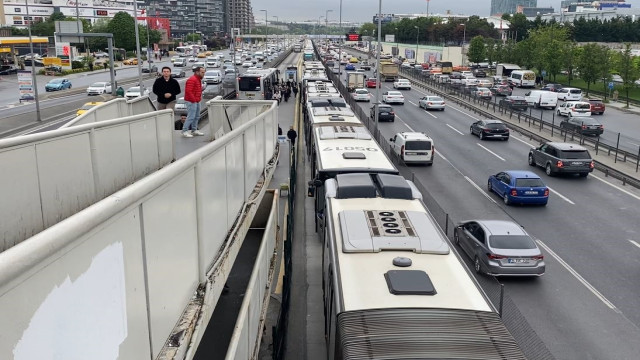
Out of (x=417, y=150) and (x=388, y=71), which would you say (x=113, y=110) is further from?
(x=388, y=71)

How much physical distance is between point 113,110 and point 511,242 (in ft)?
34.8

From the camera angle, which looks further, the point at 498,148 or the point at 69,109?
the point at 69,109

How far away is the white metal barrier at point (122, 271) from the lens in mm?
2434

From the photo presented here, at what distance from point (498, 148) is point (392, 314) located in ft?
95.7

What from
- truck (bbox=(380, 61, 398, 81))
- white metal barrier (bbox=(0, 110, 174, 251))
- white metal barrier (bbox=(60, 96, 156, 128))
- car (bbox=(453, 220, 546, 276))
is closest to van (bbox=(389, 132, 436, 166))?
car (bbox=(453, 220, 546, 276))

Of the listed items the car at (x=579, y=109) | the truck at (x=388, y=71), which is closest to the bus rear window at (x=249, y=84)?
the car at (x=579, y=109)

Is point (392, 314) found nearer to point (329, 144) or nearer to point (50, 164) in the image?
point (50, 164)

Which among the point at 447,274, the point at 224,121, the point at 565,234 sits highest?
the point at 224,121

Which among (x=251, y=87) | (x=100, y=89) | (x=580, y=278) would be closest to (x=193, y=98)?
(x=580, y=278)

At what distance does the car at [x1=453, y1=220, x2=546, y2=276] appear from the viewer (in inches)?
571

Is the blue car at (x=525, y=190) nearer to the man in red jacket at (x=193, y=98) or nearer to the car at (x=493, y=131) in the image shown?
the man in red jacket at (x=193, y=98)

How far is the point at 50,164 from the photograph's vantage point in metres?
6.69

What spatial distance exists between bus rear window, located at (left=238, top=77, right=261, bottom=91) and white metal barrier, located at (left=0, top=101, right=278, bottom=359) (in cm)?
4043

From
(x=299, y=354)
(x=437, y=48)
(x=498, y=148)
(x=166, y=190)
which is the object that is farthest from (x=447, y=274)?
(x=437, y=48)
